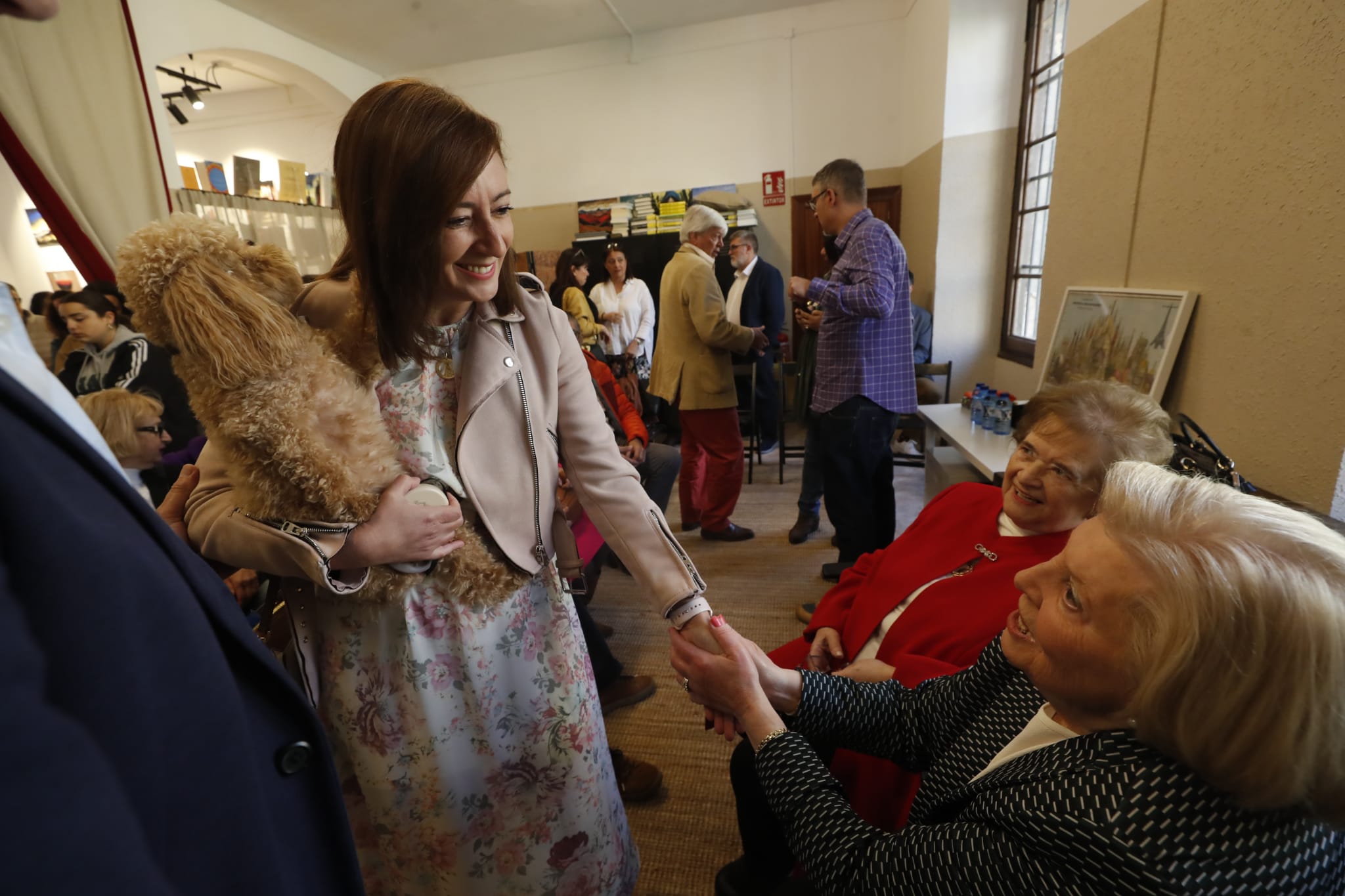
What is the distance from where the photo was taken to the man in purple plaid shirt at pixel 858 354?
2.50m

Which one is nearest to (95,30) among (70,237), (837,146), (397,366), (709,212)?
(70,237)

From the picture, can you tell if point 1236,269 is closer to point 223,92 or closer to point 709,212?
point 709,212

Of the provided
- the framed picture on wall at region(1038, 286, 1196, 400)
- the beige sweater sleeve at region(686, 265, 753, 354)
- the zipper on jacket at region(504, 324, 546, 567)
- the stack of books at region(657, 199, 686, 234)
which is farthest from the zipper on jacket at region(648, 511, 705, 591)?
the stack of books at region(657, 199, 686, 234)

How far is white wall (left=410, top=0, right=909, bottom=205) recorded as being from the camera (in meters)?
5.16

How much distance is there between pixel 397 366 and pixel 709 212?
103 inches

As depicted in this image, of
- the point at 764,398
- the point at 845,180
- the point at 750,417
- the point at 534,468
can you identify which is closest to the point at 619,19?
the point at 764,398

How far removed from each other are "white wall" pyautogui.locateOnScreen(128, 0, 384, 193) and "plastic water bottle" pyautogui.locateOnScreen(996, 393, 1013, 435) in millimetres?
5018

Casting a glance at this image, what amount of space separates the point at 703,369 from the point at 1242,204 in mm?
2174

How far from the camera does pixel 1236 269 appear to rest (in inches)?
62.4

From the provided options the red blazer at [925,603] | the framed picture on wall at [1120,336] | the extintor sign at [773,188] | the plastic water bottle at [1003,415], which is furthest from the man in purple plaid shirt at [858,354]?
the extintor sign at [773,188]

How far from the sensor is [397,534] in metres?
0.83

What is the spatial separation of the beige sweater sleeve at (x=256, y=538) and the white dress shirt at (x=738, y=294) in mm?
3723

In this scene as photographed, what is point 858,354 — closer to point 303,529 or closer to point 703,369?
point 703,369

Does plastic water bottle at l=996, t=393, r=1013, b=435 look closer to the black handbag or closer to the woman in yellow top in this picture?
the black handbag
